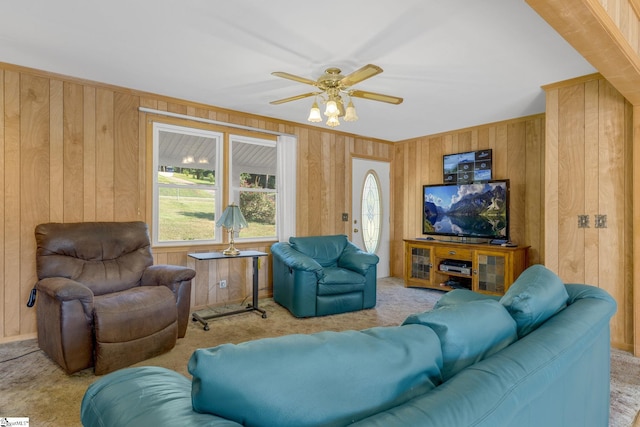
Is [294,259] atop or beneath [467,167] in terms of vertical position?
beneath

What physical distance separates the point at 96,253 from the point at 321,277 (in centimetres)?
213

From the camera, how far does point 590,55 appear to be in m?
1.96

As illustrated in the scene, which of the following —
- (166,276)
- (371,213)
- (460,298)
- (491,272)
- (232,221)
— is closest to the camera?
(460,298)

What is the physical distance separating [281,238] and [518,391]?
12.7ft

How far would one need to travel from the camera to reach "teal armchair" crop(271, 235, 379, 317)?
12.1 feet

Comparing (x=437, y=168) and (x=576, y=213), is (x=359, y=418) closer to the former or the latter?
(x=576, y=213)

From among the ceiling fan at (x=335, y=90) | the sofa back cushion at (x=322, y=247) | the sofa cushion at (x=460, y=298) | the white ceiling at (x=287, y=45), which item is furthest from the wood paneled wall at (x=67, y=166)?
the sofa cushion at (x=460, y=298)

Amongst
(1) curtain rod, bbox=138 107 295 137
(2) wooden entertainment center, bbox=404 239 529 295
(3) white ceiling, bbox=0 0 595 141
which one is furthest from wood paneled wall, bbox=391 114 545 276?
→ (1) curtain rod, bbox=138 107 295 137

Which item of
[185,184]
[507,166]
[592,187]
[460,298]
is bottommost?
[460,298]

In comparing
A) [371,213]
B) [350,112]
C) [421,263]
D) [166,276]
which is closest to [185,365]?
[166,276]

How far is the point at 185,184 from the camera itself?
396 centimetres

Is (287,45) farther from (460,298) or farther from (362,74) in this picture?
(460,298)

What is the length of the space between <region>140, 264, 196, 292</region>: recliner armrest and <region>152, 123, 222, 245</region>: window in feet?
2.45

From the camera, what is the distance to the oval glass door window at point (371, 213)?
5711 millimetres
